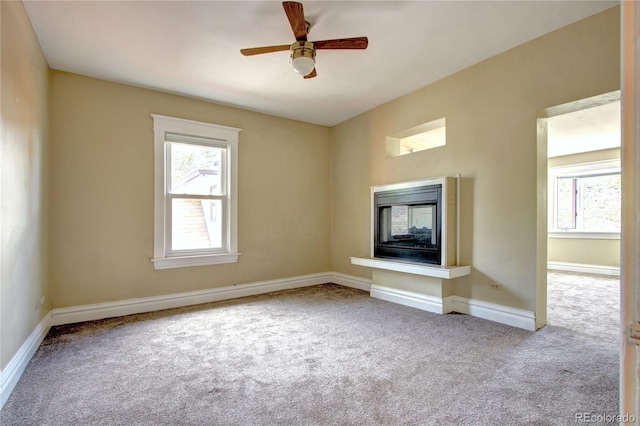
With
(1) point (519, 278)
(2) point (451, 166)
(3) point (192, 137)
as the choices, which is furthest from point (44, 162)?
(1) point (519, 278)

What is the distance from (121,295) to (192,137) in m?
2.11

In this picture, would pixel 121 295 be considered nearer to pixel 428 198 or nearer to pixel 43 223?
pixel 43 223

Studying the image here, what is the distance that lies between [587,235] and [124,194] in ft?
27.4

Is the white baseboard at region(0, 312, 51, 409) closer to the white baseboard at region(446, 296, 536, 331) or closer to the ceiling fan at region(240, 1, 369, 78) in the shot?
the ceiling fan at region(240, 1, 369, 78)

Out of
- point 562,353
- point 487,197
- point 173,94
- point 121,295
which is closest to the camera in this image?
point 562,353

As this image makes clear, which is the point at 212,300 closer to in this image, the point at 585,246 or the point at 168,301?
the point at 168,301

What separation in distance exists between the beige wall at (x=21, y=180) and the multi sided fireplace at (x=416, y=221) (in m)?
3.68

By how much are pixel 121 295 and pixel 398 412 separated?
3.39m

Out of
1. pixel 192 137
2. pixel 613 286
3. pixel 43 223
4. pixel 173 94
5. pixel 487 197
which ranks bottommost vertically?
pixel 613 286

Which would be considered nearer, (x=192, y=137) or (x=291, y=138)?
(x=192, y=137)

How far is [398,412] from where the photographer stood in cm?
187

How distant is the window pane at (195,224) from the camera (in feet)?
13.9

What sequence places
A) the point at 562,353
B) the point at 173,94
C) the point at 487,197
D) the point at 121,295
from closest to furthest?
the point at 562,353, the point at 487,197, the point at 121,295, the point at 173,94

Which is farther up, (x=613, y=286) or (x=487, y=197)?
(x=487, y=197)
